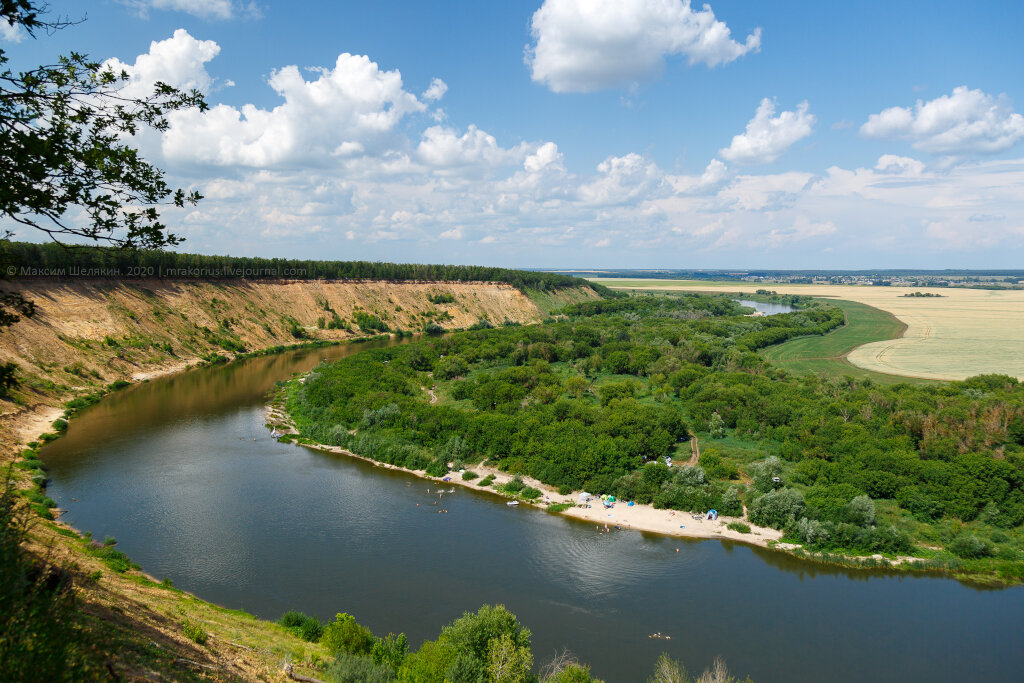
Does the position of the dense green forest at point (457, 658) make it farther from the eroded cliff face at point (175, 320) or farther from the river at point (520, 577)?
the eroded cliff face at point (175, 320)

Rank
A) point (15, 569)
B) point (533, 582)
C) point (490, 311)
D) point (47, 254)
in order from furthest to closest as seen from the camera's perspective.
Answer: point (490, 311)
point (47, 254)
point (533, 582)
point (15, 569)

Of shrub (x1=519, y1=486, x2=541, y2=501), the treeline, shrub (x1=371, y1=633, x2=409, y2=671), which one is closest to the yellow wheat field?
the treeline

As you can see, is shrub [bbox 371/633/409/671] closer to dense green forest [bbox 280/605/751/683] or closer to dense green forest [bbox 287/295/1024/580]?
dense green forest [bbox 280/605/751/683]

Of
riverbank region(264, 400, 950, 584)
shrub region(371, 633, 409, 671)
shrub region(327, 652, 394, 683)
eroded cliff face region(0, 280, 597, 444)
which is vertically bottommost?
riverbank region(264, 400, 950, 584)

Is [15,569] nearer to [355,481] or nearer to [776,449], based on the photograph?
[355,481]

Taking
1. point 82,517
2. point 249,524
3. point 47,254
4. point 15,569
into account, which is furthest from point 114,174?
point 47,254
